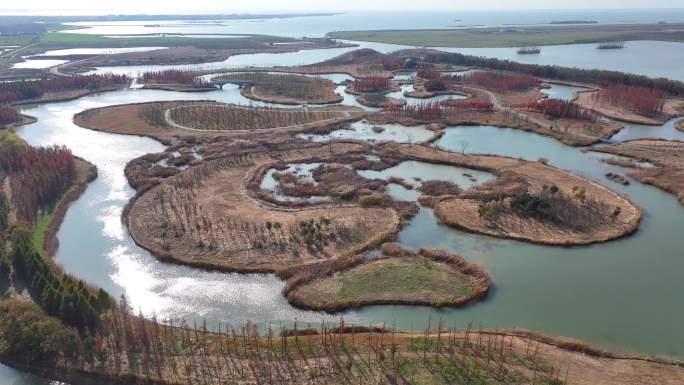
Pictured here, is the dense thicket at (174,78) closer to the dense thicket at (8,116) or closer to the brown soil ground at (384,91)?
the brown soil ground at (384,91)

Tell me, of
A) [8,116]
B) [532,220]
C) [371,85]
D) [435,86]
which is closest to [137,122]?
[8,116]

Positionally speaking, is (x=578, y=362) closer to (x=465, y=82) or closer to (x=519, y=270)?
(x=519, y=270)

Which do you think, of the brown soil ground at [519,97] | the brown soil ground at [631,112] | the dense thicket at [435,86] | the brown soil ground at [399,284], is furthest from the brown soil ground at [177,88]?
the brown soil ground at [399,284]

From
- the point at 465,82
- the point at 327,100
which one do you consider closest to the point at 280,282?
the point at 327,100

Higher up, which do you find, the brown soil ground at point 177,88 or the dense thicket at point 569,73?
the dense thicket at point 569,73

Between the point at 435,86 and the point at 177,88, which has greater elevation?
the point at 435,86

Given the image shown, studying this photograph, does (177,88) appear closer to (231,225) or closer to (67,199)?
(67,199)
